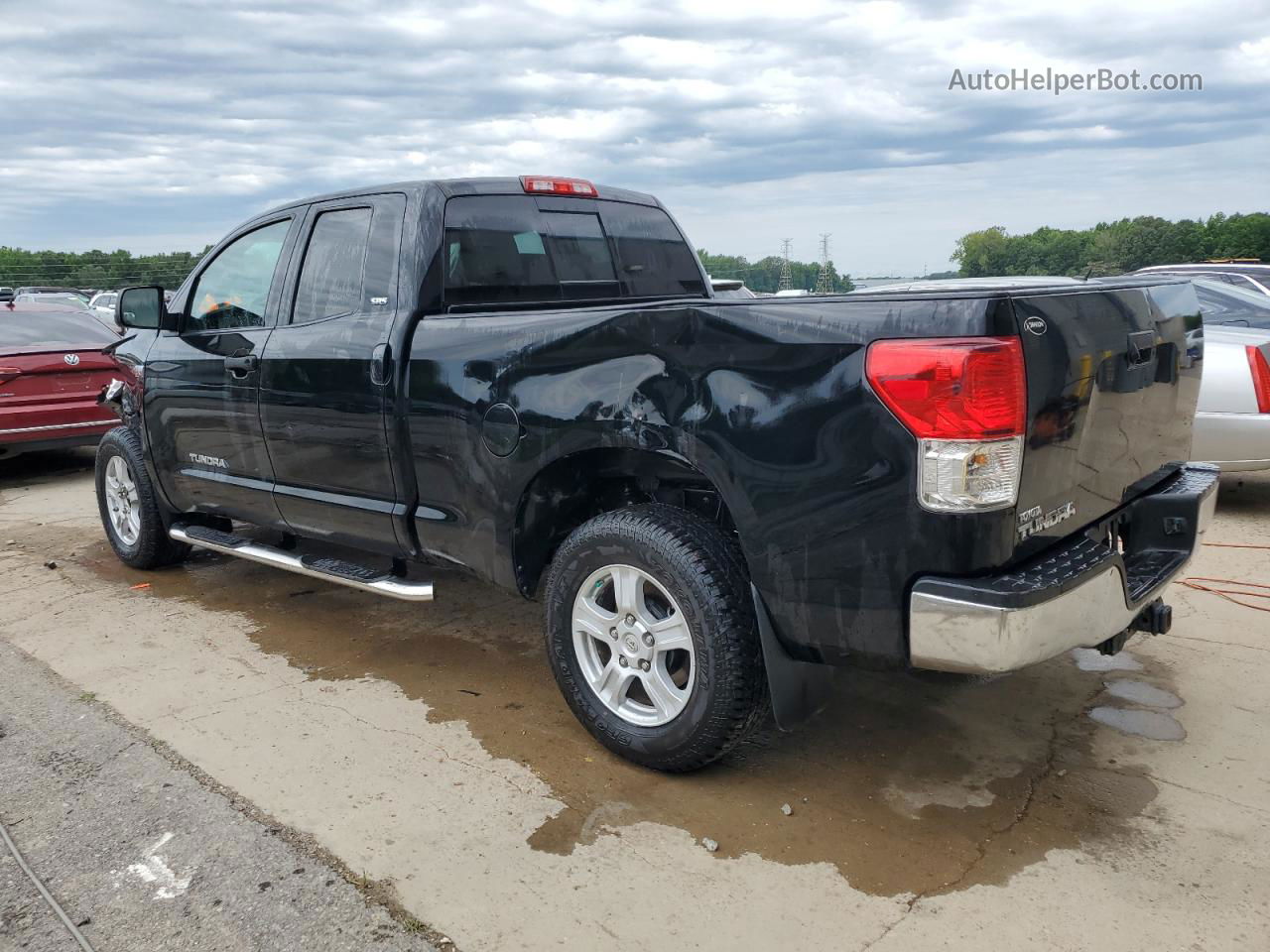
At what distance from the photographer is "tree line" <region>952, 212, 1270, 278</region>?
9906 millimetres

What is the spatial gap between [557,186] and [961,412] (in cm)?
249

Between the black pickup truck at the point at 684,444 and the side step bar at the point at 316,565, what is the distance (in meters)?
0.02

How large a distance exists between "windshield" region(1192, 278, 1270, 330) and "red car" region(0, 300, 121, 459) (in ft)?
27.4

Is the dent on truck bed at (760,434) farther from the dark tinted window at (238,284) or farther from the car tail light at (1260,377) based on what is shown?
the car tail light at (1260,377)

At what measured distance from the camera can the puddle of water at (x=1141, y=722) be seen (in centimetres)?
348

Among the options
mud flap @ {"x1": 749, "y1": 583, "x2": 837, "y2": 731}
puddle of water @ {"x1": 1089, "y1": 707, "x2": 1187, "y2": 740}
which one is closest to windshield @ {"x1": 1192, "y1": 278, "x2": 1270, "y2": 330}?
puddle of water @ {"x1": 1089, "y1": 707, "x2": 1187, "y2": 740}

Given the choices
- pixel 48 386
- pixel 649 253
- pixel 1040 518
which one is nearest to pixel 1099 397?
pixel 1040 518

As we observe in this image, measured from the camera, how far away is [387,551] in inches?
163

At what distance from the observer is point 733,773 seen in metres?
3.29

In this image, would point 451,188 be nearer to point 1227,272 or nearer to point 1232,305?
point 1232,305

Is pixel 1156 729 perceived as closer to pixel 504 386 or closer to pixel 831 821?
pixel 831 821

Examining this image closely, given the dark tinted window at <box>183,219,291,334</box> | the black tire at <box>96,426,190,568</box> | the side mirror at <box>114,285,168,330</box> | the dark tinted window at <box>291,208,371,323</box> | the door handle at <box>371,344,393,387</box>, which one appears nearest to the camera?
the door handle at <box>371,344,393,387</box>

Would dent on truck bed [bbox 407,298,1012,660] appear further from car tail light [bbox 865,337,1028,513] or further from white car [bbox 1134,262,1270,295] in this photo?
white car [bbox 1134,262,1270,295]

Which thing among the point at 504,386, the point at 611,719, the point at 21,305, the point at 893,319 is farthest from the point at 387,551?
the point at 21,305
